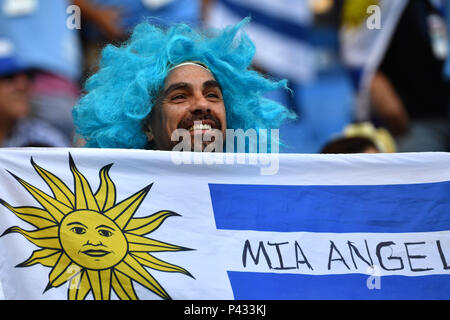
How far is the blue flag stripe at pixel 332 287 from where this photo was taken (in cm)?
255

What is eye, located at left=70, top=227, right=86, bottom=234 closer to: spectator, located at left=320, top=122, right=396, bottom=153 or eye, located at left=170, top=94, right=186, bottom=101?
eye, located at left=170, top=94, right=186, bottom=101

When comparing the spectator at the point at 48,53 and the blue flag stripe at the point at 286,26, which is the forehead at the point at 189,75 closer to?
the spectator at the point at 48,53

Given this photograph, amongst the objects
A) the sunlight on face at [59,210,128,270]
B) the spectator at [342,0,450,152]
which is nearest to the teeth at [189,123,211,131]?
the sunlight on face at [59,210,128,270]

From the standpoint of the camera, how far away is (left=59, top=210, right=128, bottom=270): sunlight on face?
254 centimetres

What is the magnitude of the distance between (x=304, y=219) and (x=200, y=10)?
405 centimetres

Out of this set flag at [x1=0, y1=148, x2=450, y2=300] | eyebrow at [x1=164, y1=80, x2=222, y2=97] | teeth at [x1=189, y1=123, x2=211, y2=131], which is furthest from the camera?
eyebrow at [x1=164, y1=80, x2=222, y2=97]

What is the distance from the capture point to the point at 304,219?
2693 millimetres

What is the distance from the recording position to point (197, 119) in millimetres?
3250

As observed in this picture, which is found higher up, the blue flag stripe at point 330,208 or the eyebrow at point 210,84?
the eyebrow at point 210,84

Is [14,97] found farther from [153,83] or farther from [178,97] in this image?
[178,97]

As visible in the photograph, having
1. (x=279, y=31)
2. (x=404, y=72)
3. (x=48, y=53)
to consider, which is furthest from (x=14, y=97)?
(x=404, y=72)

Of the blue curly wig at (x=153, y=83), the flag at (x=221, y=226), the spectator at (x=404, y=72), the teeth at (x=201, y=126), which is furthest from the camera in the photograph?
the spectator at (x=404, y=72)

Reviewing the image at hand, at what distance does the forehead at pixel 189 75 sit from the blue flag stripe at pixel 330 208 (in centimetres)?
82

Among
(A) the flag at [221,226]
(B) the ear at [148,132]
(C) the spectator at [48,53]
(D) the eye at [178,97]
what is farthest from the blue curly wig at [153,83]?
(C) the spectator at [48,53]
